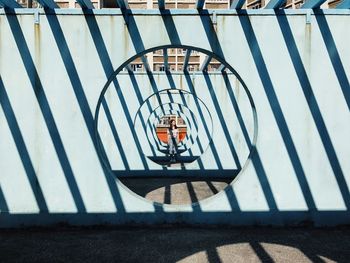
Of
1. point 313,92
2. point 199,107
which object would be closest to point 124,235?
point 313,92

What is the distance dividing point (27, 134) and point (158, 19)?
3.00m

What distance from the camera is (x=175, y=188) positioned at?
10398 millimetres

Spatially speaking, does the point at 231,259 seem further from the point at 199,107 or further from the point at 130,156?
the point at 199,107

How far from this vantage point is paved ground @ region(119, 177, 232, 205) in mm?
8984

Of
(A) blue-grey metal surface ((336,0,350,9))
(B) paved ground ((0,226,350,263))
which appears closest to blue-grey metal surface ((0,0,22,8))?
(B) paved ground ((0,226,350,263))

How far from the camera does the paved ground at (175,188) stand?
29.5ft

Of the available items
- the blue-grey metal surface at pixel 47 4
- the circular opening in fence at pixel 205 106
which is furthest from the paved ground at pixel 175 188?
the blue-grey metal surface at pixel 47 4

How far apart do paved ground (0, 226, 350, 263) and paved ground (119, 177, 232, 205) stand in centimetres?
260

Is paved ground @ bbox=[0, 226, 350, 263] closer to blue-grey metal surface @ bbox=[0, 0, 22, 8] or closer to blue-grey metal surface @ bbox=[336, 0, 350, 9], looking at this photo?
blue-grey metal surface @ bbox=[0, 0, 22, 8]

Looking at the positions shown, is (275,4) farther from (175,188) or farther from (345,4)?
(175,188)

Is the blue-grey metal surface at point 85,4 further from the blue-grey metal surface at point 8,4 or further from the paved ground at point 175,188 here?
the paved ground at point 175,188

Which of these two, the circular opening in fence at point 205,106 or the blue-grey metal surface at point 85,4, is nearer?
the blue-grey metal surface at point 85,4

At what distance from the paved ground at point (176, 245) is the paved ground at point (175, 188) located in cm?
260

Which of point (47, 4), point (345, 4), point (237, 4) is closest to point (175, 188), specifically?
point (237, 4)
